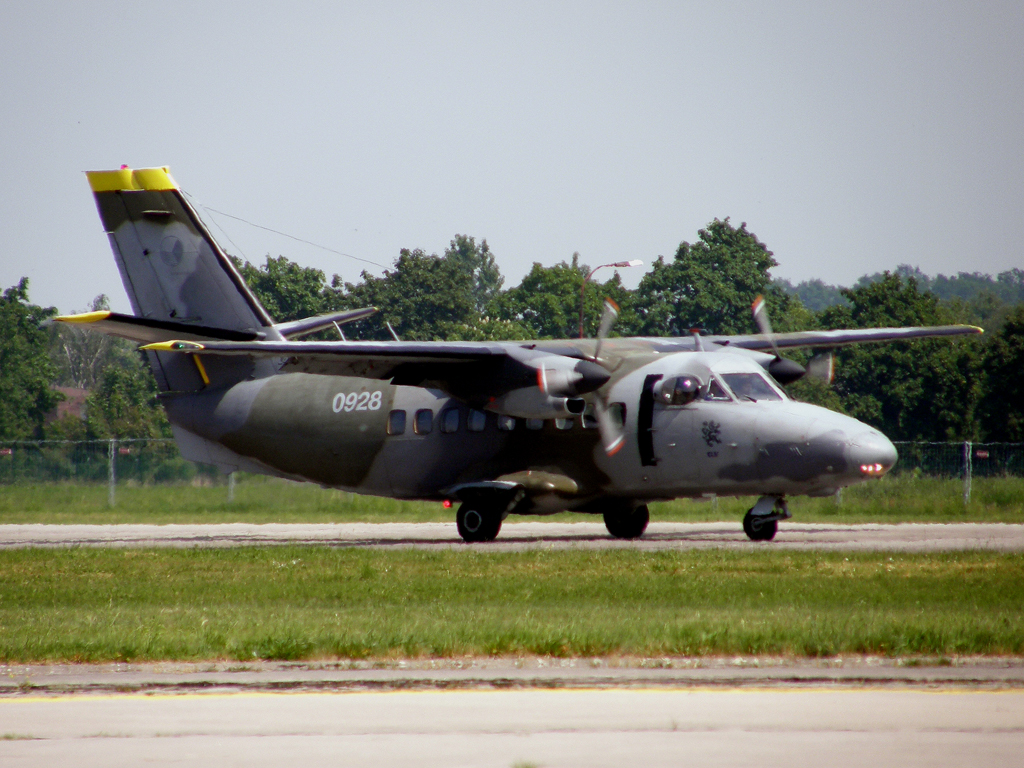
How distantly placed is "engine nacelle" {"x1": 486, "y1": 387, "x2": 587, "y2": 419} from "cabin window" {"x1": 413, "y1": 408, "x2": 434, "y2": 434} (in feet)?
8.05

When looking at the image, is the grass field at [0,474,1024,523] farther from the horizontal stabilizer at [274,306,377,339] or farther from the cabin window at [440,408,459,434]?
the cabin window at [440,408,459,434]

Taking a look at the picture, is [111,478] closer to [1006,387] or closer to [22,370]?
[1006,387]

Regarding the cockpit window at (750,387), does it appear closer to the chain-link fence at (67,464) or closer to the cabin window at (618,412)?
the cabin window at (618,412)

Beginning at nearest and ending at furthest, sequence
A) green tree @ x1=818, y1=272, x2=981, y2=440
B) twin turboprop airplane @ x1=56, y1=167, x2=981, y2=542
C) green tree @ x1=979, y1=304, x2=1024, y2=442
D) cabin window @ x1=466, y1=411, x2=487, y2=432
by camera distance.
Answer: twin turboprop airplane @ x1=56, y1=167, x2=981, y2=542, cabin window @ x1=466, y1=411, x2=487, y2=432, green tree @ x1=979, y1=304, x2=1024, y2=442, green tree @ x1=818, y1=272, x2=981, y2=440

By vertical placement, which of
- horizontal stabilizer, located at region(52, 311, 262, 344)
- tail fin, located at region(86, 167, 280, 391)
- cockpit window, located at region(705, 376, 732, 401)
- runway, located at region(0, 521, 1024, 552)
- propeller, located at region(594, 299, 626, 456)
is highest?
tail fin, located at region(86, 167, 280, 391)

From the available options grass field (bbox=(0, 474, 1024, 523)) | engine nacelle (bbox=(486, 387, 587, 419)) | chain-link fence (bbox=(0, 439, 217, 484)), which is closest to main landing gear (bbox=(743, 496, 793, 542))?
engine nacelle (bbox=(486, 387, 587, 419))

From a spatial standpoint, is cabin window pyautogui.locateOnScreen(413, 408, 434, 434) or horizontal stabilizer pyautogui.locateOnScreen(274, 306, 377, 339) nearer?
cabin window pyautogui.locateOnScreen(413, 408, 434, 434)

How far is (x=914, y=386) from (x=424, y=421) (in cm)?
4659

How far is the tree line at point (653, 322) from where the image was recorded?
66.4 m

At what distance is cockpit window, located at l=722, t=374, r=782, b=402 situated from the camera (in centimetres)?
2406

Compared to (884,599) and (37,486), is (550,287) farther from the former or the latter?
(884,599)

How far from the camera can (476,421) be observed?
26531mm

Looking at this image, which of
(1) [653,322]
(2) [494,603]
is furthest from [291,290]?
(2) [494,603]

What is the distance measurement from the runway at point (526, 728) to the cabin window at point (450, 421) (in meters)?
17.2
